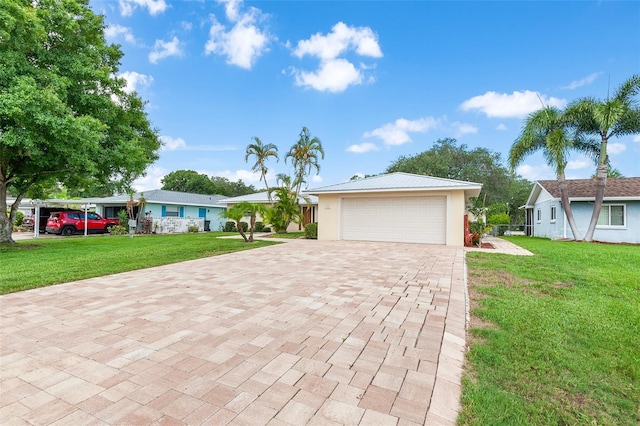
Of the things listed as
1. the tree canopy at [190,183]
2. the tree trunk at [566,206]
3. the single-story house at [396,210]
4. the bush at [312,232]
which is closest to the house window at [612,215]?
the tree trunk at [566,206]

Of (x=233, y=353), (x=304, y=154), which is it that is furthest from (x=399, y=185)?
(x=233, y=353)

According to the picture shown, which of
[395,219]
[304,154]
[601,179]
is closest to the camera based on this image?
[395,219]

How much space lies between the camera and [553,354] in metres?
2.90

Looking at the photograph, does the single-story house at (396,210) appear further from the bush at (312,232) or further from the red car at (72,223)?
the red car at (72,223)

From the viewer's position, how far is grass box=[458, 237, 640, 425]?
212 cm

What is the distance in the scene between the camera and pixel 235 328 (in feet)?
11.6

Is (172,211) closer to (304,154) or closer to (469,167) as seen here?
(304,154)

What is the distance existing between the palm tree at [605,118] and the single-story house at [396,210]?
6.86 meters

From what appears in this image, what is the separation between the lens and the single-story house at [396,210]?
1276 cm

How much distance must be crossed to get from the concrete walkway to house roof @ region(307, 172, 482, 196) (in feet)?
25.1

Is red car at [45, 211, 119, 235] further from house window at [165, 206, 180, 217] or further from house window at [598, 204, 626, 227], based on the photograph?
house window at [598, 204, 626, 227]

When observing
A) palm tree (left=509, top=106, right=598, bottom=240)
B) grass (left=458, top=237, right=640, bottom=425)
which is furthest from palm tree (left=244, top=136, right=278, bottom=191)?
grass (left=458, top=237, right=640, bottom=425)

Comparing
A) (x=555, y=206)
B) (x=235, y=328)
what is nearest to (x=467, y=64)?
(x=555, y=206)

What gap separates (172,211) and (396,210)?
19.2 m
